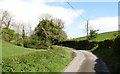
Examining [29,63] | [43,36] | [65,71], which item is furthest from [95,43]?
[29,63]

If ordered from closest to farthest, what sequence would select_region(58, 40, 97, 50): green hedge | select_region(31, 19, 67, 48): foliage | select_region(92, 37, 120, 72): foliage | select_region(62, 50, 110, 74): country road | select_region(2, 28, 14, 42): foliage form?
select_region(92, 37, 120, 72): foliage, select_region(62, 50, 110, 74): country road, select_region(58, 40, 97, 50): green hedge, select_region(31, 19, 67, 48): foliage, select_region(2, 28, 14, 42): foliage

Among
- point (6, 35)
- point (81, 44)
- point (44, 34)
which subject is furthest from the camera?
point (44, 34)

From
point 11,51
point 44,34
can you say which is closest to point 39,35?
point 44,34

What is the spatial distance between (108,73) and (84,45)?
161 feet

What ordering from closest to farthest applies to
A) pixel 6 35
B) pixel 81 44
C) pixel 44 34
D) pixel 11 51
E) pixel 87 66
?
pixel 87 66
pixel 11 51
pixel 81 44
pixel 6 35
pixel 44 34

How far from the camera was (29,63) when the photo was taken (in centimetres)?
2477

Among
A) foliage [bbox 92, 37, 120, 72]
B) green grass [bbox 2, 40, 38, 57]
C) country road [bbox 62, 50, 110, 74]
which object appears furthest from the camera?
green grass [bbox 2, 40, 38, 57]

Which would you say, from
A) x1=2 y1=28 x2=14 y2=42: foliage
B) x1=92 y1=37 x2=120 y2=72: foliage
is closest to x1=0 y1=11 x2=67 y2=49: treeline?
x1=2 y1=28 x2=14 y2=42: foliage

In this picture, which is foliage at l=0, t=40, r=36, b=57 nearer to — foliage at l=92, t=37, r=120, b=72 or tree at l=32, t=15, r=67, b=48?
foliage at l=92, t=37, r=120, b=72

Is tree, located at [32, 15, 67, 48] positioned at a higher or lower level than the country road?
higher

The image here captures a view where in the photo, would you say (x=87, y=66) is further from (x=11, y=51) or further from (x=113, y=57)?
(x=11, y=51)

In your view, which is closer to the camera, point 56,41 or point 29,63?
point 29,63

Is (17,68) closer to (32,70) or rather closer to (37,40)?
(32,70)

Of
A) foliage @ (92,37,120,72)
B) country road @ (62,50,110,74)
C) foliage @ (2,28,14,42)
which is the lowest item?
country road @ (62,50,110,74)
